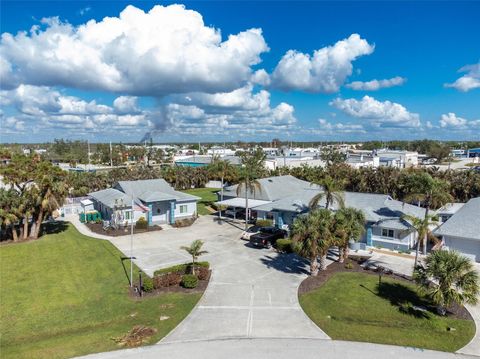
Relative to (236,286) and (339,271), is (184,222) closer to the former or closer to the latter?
(236,286)

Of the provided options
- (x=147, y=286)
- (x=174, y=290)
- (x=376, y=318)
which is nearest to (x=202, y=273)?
(x=174, y=290)

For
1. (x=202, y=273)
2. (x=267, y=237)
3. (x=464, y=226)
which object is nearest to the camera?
(x=202, y=273)

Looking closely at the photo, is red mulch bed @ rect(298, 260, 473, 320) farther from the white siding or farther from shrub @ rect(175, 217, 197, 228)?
the white siding

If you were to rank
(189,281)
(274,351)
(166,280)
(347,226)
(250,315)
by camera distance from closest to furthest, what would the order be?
(274,351), (250,315), (189,281), (166,280), (347,226)

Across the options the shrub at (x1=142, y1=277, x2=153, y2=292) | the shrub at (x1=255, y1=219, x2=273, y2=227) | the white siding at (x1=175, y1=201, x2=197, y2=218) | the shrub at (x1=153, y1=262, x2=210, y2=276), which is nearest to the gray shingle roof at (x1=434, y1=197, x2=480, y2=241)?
the shrub at (x1=255, y1=219, x2=273, y2=227)

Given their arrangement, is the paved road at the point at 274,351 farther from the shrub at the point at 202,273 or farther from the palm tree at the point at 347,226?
the palm tree at the point at 347,226

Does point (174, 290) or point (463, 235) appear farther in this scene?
point (463, 235)

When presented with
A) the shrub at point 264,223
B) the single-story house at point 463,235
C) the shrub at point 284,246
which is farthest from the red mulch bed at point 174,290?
the single-story house at point 463,235
